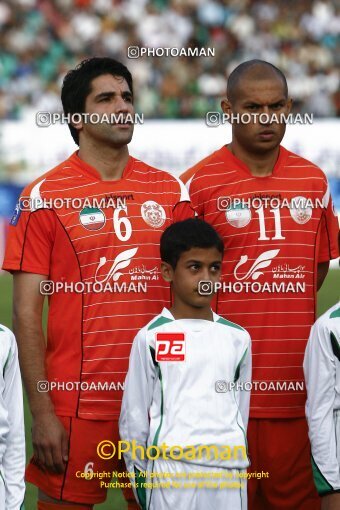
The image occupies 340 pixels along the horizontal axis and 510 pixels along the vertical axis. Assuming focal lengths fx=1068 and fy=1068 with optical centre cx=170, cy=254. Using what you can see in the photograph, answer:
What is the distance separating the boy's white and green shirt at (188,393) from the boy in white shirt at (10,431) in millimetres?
520

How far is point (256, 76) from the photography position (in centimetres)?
447

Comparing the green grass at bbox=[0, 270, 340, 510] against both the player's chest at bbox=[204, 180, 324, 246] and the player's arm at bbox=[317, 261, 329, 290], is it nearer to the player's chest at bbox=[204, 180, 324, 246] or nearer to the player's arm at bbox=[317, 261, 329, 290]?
the player's arm at bbox=[317, 261, 329, 290]

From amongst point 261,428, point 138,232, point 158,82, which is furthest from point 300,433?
point 158,82

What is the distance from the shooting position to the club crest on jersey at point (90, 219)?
425cm

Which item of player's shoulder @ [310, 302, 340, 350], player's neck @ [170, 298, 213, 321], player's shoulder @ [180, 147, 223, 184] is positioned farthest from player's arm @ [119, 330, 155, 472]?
player's shoulder @ [180, 147, 223, 184]

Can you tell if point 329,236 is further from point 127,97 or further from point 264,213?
point 127,97

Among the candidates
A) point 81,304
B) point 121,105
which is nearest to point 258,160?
point 121,105

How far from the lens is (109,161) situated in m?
4.39

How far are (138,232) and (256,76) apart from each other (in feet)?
2.76

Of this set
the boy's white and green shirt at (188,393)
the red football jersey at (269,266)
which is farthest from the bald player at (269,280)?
the boy's white and green shirt at (188,393)

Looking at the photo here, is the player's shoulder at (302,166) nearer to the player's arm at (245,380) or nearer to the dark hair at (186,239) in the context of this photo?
the dark hair at (186,239)

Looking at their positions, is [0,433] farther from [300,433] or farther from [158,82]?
[158,82]

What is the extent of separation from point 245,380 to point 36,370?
817 mm

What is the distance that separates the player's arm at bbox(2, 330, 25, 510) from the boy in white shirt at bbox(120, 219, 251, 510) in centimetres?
52
